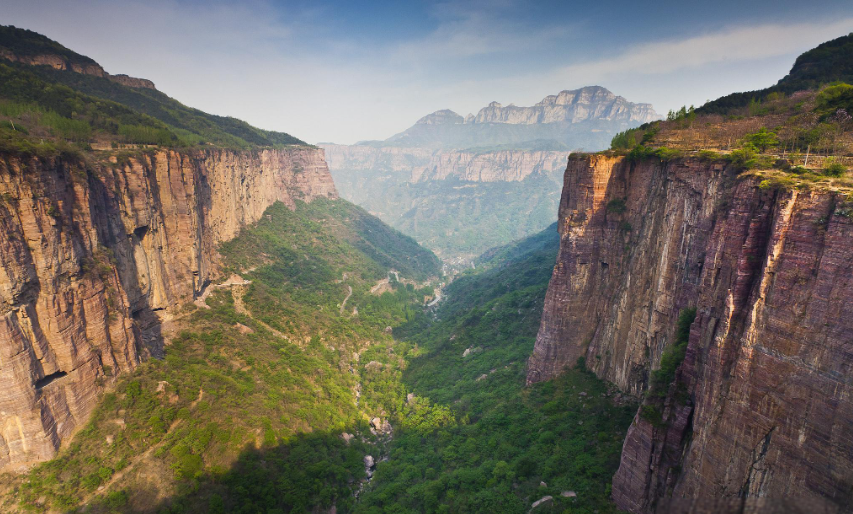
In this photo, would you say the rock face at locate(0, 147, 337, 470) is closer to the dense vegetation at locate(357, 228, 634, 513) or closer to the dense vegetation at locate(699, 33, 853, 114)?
the dense vegetation at locate(357, 228, 634, 513)

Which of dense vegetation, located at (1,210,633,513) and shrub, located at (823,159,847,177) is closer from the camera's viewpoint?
shrub, located at (823,159,847,177)

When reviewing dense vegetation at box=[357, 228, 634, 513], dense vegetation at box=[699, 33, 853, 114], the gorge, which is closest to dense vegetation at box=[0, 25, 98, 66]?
the gorge

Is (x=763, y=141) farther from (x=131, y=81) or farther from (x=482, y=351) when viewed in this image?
(x=131, y=81)

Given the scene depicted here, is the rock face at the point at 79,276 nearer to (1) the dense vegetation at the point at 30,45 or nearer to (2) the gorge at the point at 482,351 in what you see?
(2) the gorge at the point at 482,351

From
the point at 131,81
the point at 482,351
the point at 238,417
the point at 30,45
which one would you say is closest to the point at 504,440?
the point at 482,351

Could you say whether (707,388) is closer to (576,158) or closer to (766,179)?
(766,179)

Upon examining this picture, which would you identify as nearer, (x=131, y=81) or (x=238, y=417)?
(x=238, y=417)

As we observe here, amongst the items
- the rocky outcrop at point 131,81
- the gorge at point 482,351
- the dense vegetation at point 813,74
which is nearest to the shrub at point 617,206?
the gorge at point 482,351

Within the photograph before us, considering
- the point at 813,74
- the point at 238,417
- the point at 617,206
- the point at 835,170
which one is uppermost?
the point at 813,74
